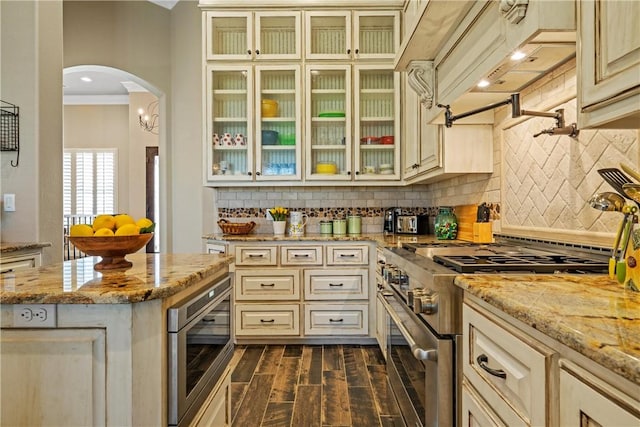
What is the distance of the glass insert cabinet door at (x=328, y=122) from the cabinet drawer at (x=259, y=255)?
0.82 metres

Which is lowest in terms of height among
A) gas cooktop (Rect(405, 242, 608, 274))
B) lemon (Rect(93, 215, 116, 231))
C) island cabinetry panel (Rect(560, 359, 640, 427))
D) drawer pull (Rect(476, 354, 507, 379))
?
drawer pull (Rect(476, 354, 507, 379))

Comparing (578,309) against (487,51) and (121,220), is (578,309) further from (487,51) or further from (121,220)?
(121,220)

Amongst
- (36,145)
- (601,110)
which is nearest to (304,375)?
(601,110)

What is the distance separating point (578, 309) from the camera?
771mm

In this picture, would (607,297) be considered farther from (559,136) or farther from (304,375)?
(304,375)

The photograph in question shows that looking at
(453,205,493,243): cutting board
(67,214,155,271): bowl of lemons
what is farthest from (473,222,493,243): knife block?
(67,214,155,271): bowl of lemons

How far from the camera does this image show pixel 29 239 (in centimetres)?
265

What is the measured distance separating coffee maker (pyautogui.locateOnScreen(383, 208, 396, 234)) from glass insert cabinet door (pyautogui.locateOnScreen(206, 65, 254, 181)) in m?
1.35

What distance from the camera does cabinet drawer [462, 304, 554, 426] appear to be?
761 mm

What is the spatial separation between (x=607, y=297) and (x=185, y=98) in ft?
13.7

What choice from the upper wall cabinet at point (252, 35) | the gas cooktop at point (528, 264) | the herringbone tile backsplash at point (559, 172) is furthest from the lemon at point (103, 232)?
the upper wall cabinet at point (252, 35)

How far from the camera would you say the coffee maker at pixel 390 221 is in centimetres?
356

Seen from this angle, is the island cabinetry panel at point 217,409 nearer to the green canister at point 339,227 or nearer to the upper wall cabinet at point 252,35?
the green canister at point 339,227

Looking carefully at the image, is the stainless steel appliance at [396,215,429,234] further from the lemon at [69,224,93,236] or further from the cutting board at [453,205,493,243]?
the lemon at [69,224,93,236]
